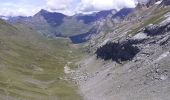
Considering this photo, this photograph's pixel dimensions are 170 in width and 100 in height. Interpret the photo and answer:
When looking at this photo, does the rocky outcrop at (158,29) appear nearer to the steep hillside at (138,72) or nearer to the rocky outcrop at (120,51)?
the steep hillside at (138,72)

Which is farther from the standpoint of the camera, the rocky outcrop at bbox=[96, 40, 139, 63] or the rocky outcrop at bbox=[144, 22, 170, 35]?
the rocky outcrop at bbox=[96, 40, 139, 63]

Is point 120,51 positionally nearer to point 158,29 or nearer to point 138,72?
point 158,29

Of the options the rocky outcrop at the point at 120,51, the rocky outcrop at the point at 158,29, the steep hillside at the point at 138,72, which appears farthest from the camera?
the rocky outcrop at the point at 120,51

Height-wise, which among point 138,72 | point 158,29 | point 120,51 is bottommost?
point 120,51

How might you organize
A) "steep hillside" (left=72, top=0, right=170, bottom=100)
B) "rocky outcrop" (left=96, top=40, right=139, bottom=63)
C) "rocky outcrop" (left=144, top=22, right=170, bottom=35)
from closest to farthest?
1. "steep hillside" (left=72, top=0, right=170, bottom=100)
2. "rocky outcrop" (left=144, top=22, right=170, bottom=35)
3. "rocky outcrop" (left=96, top=40, right=139, bottom=63)

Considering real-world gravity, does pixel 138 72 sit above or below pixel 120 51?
above

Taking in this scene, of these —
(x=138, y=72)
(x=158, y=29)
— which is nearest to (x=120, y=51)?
(x=158, y=29)

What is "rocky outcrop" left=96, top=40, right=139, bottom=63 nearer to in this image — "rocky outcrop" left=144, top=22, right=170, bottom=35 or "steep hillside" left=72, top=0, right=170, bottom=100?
"steep hillside" left=72, top=0, right=170, bottom=100

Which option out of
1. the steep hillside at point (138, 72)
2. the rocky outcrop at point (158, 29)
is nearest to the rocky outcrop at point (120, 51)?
the steep hillside at point (138, 72)

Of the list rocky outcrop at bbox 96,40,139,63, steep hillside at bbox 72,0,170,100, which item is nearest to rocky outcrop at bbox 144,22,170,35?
steep hillside at bbox 72,0,170,100

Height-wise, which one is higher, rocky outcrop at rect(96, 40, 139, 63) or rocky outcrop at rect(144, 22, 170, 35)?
rocky outcrop at rect(144, 22, 170, 35)

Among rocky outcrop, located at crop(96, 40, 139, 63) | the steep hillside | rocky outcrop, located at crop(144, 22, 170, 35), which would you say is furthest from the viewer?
rocky outcrop, located at crop(96, 40, 139, 63)
